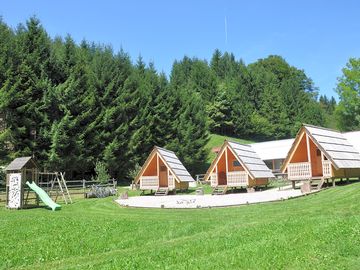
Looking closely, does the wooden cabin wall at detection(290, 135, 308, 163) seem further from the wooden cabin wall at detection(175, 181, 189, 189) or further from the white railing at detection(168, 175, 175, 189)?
the white railing at detection(168, 175, 175, 189)

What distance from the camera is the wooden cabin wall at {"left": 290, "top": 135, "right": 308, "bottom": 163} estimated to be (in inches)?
1067

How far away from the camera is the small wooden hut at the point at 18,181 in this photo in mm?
23281

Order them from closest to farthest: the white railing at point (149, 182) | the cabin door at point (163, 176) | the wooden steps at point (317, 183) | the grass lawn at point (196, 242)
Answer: the grass lawn at point (196, 242), the wooden steps at point (317, 183), the white railing at point (149, 182), the cabin door at point (163, 176)

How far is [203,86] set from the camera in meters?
83.7

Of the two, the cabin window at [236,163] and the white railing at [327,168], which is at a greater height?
the cabin window at [236,163]

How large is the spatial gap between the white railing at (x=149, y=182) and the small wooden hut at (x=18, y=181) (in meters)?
10.4

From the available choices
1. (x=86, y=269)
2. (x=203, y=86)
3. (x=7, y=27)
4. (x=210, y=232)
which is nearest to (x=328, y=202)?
(x=210, y=232)

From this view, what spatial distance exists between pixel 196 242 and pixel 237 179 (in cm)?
1983

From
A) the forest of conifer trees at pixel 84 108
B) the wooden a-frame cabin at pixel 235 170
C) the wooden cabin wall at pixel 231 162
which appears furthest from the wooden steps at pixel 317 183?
the forest of conifer trees at pixel 84 108

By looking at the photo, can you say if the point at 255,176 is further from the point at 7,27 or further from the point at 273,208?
the point at 7,27

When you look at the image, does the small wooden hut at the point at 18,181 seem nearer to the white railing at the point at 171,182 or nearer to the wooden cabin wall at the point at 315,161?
the white railing at the point at 171,182

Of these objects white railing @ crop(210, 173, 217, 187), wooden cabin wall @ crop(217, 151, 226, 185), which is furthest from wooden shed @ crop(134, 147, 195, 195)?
wooden cabin wall @ crop(217, 151, 226, 185)

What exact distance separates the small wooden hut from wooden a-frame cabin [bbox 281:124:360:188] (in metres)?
17.3

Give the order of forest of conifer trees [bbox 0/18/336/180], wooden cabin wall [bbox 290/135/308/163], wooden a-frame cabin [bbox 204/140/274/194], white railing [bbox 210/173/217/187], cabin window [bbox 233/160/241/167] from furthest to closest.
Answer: forest of conifer trees [bbox 0/18/336/180], cabin window [bbox 233/160/241/167], white railing [bbox 210/173/217/187], wooden a-frame cabin [bbox 204/140/274/194], wooden cabin wall [bbox 290/135/308/163]
